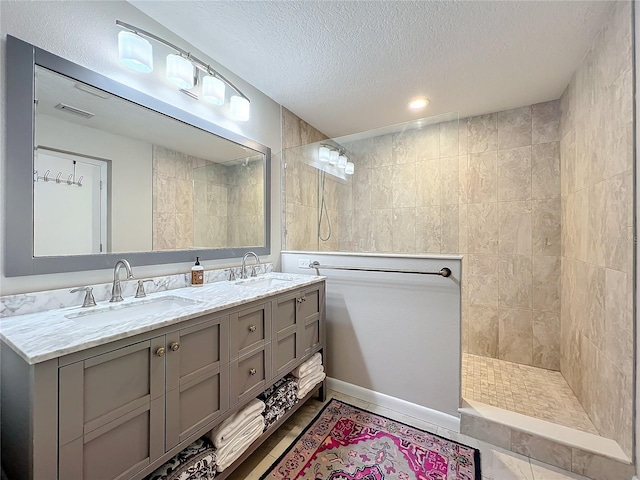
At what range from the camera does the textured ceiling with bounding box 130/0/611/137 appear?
1442 mm

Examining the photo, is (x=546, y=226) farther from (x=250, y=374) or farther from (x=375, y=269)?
(x=250, y=374)

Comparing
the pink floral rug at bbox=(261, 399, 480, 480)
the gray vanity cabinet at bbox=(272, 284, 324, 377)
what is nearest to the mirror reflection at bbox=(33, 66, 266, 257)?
the gray vanity cabinet at bbox=(272, 284, 324, 377)

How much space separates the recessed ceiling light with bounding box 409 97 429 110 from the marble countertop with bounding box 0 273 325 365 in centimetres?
207

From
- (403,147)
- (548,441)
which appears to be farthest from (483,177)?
(548,441)

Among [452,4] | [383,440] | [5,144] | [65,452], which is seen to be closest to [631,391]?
[383,440]

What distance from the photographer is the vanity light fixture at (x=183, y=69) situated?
4.38 ft

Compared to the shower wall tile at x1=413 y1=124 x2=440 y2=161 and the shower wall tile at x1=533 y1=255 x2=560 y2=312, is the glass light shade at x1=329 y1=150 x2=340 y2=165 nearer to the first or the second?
the shower wall tile at x1=413 y1=124 x2=440 y2=161

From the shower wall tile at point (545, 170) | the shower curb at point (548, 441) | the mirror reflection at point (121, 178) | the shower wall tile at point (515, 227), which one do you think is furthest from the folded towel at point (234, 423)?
the shower wall tile at point (545, 170)

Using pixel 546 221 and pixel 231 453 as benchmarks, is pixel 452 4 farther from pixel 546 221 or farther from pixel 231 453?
pixel 231 453

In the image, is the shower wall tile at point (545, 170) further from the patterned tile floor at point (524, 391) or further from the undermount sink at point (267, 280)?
the undermount sink at point (267, 280)

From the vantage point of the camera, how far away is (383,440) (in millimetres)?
1632

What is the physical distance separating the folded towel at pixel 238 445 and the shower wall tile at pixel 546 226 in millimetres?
2664

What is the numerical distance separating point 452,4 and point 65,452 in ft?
7.78

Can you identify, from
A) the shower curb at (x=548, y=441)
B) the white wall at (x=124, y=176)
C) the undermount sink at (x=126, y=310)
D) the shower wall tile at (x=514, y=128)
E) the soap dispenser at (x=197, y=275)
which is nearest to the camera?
the undermount sink at (x=126, y=310)
